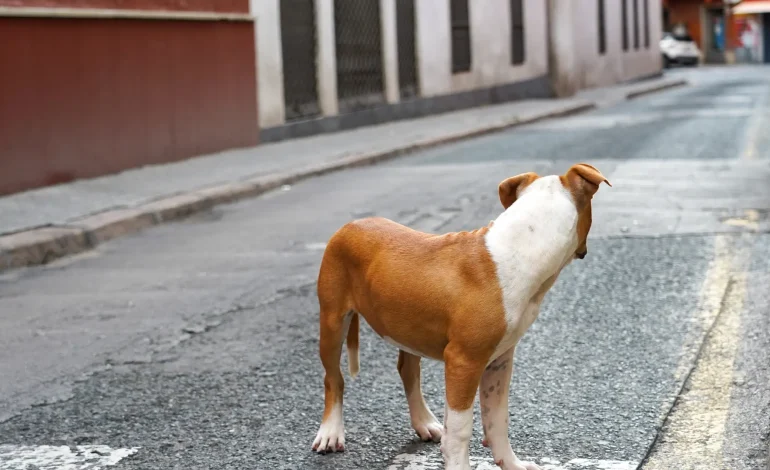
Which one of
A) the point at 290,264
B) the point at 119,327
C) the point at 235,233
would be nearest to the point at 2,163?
the point at 235,233

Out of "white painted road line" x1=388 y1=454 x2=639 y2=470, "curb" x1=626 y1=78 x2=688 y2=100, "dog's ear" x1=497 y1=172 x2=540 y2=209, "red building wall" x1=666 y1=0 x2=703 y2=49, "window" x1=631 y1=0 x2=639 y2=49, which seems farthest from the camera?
"red building wall" x1=666 y1=0 x2=703 y2=49

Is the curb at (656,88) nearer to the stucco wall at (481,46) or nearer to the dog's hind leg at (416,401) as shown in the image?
the stucco wall at (481,46)

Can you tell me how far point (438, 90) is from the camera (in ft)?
74.8

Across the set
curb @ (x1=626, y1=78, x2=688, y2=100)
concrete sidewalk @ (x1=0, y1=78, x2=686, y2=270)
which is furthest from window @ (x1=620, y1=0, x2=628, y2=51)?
concrete sidewalk @ (x1=0, y1=78, x2=686, y2=270)

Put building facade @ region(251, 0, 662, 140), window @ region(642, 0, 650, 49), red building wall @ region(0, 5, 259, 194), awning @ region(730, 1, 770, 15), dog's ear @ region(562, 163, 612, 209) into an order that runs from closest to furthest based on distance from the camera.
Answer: dog's ear @ region(562, 163, 612, 209)
red building wall @ region(0, 5, 259, 194)
building facade @ region(251, 0, 662, 140)
window @ region(642, 0, 650, 49)
awning @ region(730, 1, 770, 15)

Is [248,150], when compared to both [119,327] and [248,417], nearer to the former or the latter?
[119,327]

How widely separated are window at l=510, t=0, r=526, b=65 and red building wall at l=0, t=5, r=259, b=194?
41.0 feet

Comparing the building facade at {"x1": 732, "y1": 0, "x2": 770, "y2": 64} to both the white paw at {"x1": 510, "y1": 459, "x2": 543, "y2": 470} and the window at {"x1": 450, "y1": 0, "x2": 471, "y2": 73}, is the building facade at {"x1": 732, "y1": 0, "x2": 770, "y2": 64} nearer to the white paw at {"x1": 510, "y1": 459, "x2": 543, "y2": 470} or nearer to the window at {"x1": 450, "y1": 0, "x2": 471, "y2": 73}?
the window at {"x1": 450, "y1": 0, "x2": 471, "y2": 73}

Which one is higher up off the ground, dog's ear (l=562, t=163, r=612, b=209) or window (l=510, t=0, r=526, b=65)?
window (l=510, t=0, r=526, b=65)

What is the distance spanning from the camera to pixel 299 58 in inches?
693

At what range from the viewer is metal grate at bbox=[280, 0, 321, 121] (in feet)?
56.2

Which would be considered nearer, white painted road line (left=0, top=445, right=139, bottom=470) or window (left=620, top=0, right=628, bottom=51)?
white painted road line (left=0, top=445, right=139, bottom=470)

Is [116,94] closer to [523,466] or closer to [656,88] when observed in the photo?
[523,466]

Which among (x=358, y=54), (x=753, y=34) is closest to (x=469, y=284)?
(x=358, y=54)
